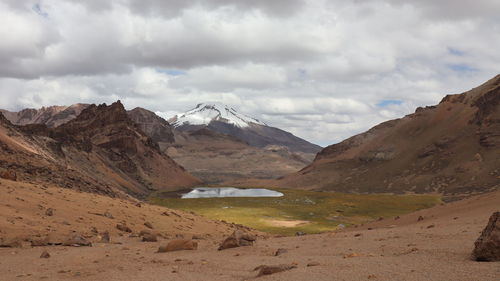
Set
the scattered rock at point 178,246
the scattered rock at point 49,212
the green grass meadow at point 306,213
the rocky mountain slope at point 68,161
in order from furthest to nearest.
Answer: the green grass meadow at point 306,213
the rocky mountain slope at point 68,161
the scattered rock at point 49,212
the scattered rock at point 178,246

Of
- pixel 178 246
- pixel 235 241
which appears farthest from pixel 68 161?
pixel 235 241

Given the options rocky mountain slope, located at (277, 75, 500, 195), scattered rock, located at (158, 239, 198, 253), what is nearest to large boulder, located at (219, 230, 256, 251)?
scattered rock, located at (158, 239, 198, 253)

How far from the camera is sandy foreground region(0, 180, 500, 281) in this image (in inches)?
625

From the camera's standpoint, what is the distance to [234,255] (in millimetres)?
24891

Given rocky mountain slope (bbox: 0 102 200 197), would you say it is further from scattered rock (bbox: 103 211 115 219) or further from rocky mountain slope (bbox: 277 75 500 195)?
rocky mountain slope (bbox: 277 75 500 195)

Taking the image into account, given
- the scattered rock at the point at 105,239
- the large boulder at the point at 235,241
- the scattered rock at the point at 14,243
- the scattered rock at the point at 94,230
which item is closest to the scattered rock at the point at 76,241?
the scattered rock at the point at 105,239

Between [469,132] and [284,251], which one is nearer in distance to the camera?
[284,251]

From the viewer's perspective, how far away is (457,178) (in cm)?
15812

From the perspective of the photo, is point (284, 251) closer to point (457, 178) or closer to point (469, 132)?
point (457, 178)

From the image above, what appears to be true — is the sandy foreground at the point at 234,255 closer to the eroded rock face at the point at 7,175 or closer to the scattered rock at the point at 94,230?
the scattered rock at the point at 94,230

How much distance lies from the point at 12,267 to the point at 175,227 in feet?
79.5

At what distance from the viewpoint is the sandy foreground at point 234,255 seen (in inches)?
625

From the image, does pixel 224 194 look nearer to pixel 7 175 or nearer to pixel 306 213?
pixel 306 213

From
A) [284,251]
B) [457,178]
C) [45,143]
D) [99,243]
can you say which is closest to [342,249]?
[284,251]
